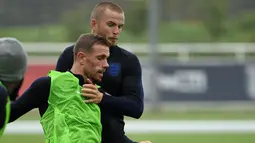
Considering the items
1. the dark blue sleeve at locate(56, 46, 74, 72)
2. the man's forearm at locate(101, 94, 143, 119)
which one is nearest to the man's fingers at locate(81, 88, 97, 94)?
the man's forearm at locate(101, 94, 143, 119)

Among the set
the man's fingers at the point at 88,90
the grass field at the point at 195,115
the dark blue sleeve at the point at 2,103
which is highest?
the grass field at the point at 195,115

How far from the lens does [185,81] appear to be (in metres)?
20.0

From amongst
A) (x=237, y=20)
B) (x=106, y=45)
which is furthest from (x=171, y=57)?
(x=106, y=45)

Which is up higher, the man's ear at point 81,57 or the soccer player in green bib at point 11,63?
the man's ear at point 81,57

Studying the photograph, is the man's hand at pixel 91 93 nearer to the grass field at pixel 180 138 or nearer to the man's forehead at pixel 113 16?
the man's forehead at pixel 113 16

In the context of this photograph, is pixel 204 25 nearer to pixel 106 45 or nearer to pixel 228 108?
pixel 228 108

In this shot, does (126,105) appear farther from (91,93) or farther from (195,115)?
(195,115)

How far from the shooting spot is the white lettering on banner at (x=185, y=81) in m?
20.1

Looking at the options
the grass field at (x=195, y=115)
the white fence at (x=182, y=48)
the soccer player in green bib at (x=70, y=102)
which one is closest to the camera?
the soccer player in green bib at (x=70, y=102)

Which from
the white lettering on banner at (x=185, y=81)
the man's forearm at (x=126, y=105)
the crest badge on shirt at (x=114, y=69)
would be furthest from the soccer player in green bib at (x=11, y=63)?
the white lettering on banner at (x=185, y=81)

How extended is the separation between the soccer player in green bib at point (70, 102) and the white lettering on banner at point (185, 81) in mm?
15342

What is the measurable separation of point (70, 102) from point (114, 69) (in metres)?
0.83

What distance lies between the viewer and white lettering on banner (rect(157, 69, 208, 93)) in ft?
65.8

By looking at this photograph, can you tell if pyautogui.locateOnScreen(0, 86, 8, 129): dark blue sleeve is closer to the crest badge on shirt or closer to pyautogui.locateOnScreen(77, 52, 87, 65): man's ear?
pyautogui.locateOnScreen(77, 52, 87, 65): man's ear
